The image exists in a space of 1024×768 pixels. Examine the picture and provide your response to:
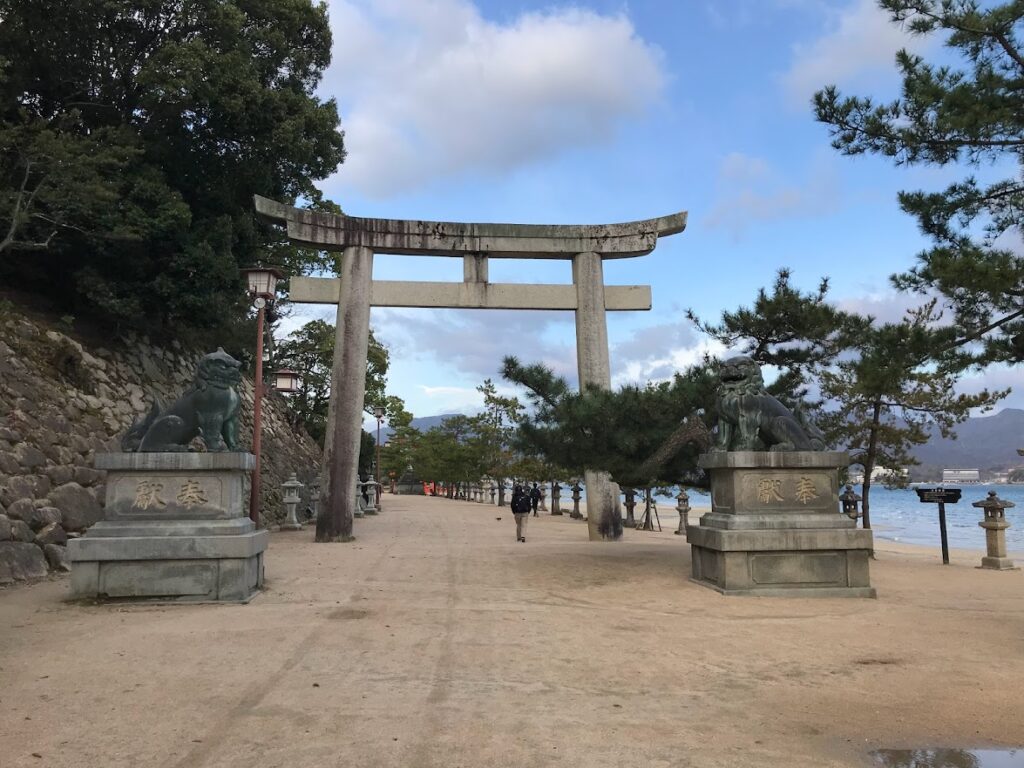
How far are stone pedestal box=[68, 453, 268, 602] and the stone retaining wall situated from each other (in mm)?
2326

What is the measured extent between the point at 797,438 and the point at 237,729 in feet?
22.9

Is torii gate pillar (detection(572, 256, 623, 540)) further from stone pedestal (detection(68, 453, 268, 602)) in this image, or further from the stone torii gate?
stone pedestal (detection(68, 453, 268, 602))

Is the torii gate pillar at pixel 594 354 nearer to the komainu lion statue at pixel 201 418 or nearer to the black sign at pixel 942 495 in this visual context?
the black sign at pixel 942 495

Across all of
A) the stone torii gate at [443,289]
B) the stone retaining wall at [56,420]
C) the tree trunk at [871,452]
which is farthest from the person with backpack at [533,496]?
the stone retaining wall at [56,420]

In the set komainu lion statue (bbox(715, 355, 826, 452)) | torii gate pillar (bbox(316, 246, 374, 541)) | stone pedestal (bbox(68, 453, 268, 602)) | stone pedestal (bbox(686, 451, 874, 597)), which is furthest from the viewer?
torii gate pillar (bbox(316, 246, 374, 541))

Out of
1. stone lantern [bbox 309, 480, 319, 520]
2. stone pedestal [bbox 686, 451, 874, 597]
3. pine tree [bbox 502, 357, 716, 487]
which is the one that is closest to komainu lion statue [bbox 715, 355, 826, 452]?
stone pedestal [bbox 686, 451, 874, 597]

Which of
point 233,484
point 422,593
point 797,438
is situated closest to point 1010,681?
point 797,438

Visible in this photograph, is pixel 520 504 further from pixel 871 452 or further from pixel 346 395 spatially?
pixel 871 452

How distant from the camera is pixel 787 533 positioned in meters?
8.11

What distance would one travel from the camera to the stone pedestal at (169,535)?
7219mm

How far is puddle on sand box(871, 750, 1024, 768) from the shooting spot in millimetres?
3439

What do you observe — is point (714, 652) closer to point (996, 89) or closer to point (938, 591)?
point (938, 591)

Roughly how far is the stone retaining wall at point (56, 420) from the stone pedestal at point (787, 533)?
888 centimetres

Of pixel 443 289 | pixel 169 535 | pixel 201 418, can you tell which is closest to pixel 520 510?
pixel 443 289
